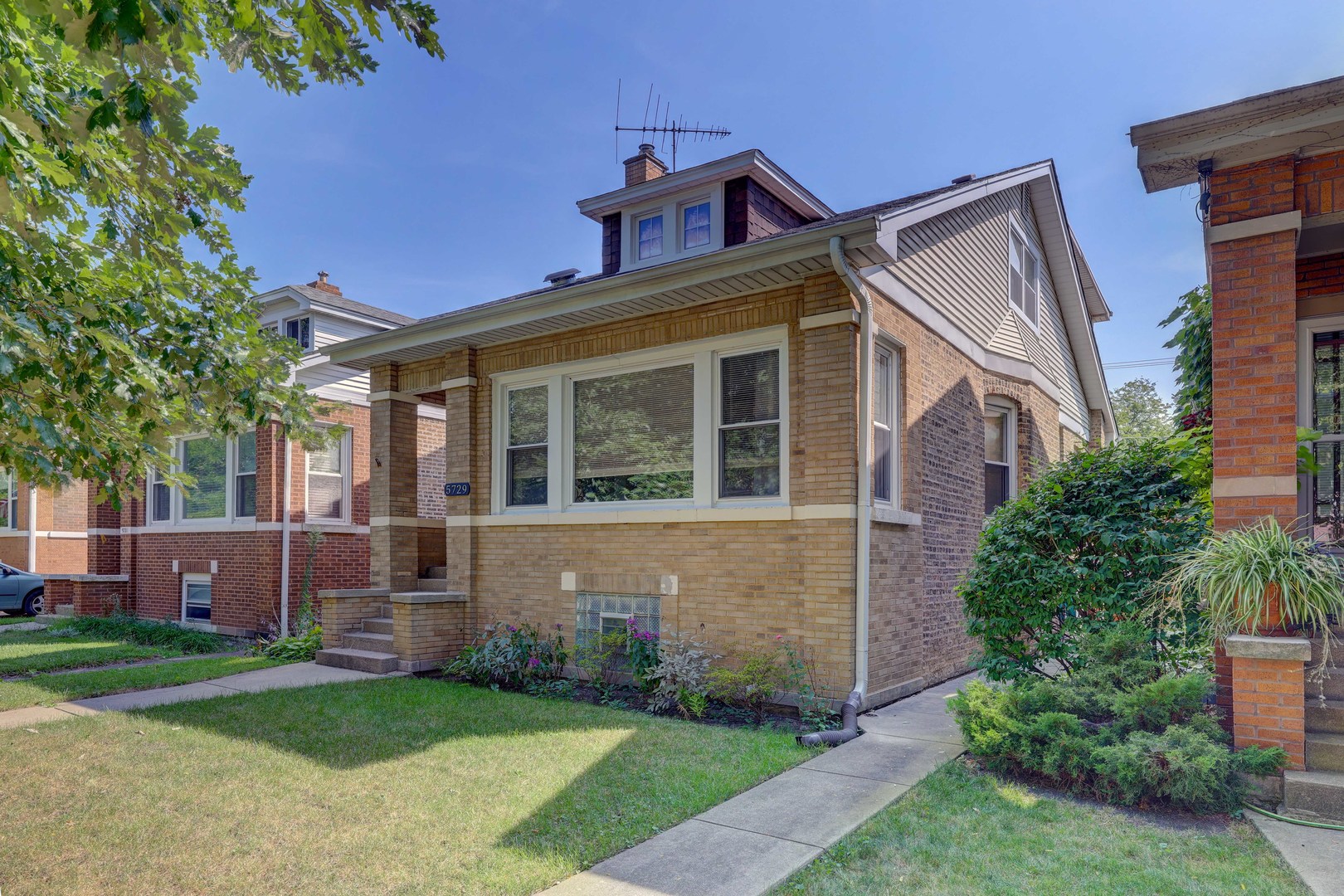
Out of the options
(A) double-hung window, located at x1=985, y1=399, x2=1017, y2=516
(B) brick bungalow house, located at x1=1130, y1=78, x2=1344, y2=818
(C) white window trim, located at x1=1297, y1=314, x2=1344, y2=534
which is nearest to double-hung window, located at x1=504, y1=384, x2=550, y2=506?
(A) double-hung window, located at x1=985, y1=399, x2=1017, y2=516

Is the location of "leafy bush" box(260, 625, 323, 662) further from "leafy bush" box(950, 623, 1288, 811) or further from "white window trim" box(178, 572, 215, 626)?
"leafy bush" box(950, 623, 1288, 811)

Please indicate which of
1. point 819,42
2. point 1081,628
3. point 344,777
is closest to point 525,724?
point 344,777

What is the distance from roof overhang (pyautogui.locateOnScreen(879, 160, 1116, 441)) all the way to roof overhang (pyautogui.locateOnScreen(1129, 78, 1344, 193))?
110 inches

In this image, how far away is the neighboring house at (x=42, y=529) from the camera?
20.5 metres

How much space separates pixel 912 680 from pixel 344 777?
17.8 feet

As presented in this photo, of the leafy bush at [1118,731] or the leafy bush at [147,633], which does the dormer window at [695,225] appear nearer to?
the leafy bush at [1118,731]

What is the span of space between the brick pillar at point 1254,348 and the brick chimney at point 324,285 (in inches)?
617

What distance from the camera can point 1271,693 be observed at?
191 inches

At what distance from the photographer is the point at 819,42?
10.7 m

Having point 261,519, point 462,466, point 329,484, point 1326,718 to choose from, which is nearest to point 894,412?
point 1326,718

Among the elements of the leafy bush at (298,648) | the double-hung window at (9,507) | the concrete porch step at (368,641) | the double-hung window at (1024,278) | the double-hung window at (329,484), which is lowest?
the leafy bush at (298,648)

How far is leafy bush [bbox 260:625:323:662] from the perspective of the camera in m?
11.0

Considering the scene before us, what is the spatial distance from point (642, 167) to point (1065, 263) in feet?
24.2

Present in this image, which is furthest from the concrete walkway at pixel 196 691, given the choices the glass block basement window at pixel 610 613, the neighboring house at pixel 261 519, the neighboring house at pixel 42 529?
the neighboring house at pixel 42 529
